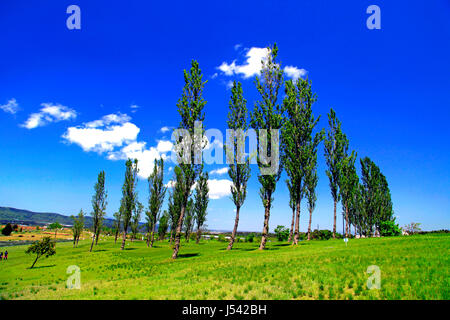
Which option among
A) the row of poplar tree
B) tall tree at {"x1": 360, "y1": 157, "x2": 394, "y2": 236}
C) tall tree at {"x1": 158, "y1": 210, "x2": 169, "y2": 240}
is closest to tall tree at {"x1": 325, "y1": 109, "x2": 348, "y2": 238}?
the row of poplar tree

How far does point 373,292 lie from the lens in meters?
8.35

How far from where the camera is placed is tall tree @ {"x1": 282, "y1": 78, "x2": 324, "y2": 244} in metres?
33.6

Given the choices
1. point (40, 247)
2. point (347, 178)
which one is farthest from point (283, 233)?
point (40, 247)

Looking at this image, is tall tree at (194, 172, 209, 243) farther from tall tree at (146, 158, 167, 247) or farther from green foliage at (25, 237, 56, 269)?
green foliage at (25, 237, 56, 269)

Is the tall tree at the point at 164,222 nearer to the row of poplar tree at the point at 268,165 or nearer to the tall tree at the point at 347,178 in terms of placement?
the row of poplar tree at the point at 268,165

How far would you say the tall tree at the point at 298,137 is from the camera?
33.6 metres

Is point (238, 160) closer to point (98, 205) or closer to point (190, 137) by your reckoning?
point (190, 137)

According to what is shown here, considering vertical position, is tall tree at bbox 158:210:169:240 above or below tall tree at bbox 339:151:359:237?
below

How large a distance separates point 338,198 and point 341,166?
603cm
